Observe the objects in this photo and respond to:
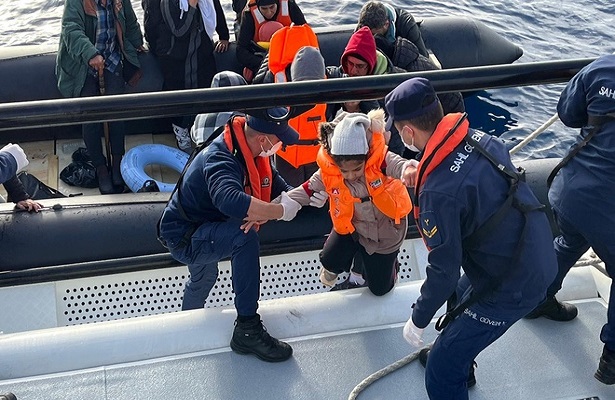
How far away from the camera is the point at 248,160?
3113 mm

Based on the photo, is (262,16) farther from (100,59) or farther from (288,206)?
(288,206)

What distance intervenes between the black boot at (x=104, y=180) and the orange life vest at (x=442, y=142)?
15.0 feet

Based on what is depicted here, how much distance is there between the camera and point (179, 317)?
3104mm

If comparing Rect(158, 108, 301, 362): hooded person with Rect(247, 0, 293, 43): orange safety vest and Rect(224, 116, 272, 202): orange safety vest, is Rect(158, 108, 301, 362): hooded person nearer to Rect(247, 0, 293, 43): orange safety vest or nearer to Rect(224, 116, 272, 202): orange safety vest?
Rect(224, 116, 272, 202): orange safety vest

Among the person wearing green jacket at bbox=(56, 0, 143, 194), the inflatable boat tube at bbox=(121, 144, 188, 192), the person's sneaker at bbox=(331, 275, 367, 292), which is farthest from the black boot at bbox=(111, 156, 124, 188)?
the person's sneaker at bbox=(331, 275, 367, 292)

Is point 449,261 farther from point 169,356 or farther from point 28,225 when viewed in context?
point 28,225

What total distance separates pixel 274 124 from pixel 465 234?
3.09 ft

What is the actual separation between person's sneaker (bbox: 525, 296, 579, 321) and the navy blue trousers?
0.54 m

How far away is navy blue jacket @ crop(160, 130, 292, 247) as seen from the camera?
291cm

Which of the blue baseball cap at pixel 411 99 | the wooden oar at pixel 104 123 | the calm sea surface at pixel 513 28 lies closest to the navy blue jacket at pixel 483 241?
the blue baseball cap at pixel 411 99

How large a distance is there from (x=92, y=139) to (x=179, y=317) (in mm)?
3770

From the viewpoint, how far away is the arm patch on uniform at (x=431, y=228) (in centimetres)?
247

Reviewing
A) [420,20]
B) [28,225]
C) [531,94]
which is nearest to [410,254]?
[28,225]

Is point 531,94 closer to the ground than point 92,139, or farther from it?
closer to the ground
